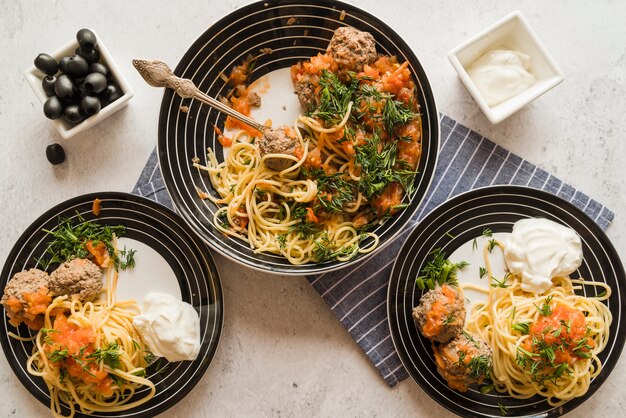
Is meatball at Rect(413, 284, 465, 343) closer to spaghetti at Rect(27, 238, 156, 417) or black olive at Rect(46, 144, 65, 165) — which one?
spaghetti at Rect(27, 238, 156, 417)

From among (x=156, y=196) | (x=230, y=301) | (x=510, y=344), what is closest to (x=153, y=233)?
(x=156, y=196)

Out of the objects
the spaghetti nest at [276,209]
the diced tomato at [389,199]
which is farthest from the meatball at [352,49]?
the diced tomato at [389,199]

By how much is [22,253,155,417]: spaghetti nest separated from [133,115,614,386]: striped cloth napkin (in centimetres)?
149

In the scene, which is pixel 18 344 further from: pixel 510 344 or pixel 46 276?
pixel 510 344

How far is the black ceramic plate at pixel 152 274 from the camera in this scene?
4.46 m

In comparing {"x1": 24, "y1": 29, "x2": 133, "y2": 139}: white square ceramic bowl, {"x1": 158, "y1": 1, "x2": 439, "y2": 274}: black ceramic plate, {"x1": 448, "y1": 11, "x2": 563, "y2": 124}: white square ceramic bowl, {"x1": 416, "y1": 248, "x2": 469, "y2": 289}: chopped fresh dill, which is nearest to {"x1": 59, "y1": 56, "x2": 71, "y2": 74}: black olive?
{"x1": 24, "y1": 29, "x2": 133, "y2": 139}: white square ceramic bowl

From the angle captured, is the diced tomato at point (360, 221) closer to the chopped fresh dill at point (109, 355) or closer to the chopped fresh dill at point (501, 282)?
the chopped fresh dill at point (501, 282)

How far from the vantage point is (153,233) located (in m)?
4.49

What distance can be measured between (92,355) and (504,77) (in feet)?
11.7

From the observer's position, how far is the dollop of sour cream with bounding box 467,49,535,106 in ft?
14.5

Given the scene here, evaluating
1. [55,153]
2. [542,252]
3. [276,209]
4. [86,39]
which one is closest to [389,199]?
[276,209]

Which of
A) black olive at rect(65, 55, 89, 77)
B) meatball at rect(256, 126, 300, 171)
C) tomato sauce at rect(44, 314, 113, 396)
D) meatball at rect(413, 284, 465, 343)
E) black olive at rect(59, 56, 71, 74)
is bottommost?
meatball at rect(413, 284, 465, 343)

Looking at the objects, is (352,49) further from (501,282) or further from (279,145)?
(501,282)

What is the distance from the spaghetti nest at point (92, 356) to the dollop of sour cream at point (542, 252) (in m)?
2.80
